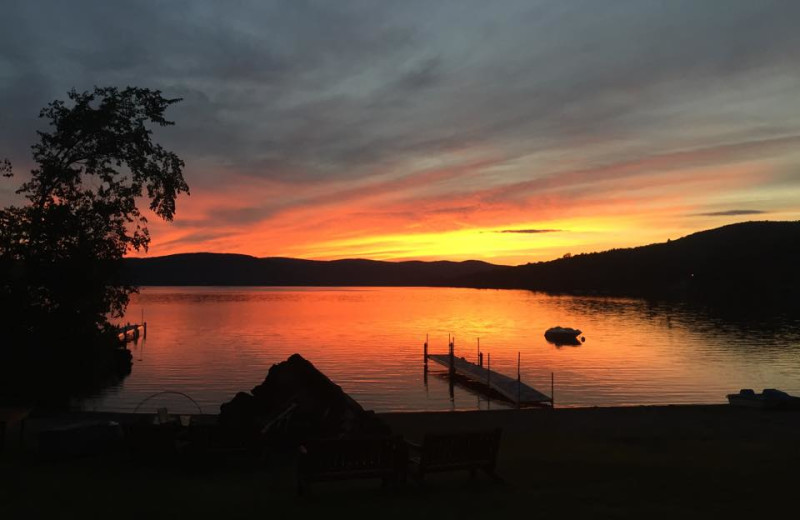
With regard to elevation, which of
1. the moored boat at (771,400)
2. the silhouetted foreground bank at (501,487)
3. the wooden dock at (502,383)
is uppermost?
the silhouetted foreground bank at (501,487)

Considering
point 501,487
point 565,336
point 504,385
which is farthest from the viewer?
point 565,336

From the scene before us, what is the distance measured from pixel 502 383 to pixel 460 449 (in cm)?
3736

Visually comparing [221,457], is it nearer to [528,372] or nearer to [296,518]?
[296,518]

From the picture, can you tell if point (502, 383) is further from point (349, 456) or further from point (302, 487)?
point (302, 487)

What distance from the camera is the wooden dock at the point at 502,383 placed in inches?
1645

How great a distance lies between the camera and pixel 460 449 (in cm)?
1139

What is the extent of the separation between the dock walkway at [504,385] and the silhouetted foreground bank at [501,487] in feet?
84.9

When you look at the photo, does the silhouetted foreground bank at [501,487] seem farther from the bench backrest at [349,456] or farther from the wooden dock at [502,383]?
the wooden dock at [502,383]

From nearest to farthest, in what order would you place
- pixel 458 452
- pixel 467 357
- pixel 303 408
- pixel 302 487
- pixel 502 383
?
pixel 302 487
pixel 458 452
pixel 303 408
pixel 502 383
pixel 467 357

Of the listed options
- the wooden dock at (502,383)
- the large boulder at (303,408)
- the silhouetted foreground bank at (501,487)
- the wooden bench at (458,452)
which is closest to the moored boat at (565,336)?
the wooden dock at (502,383)

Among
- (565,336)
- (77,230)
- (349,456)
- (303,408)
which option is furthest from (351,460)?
(565,336)

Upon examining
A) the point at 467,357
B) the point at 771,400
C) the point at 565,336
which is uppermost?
the point at 771,400

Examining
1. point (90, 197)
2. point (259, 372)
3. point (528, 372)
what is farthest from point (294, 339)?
point (90, 197)

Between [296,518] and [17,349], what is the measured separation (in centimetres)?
2097
